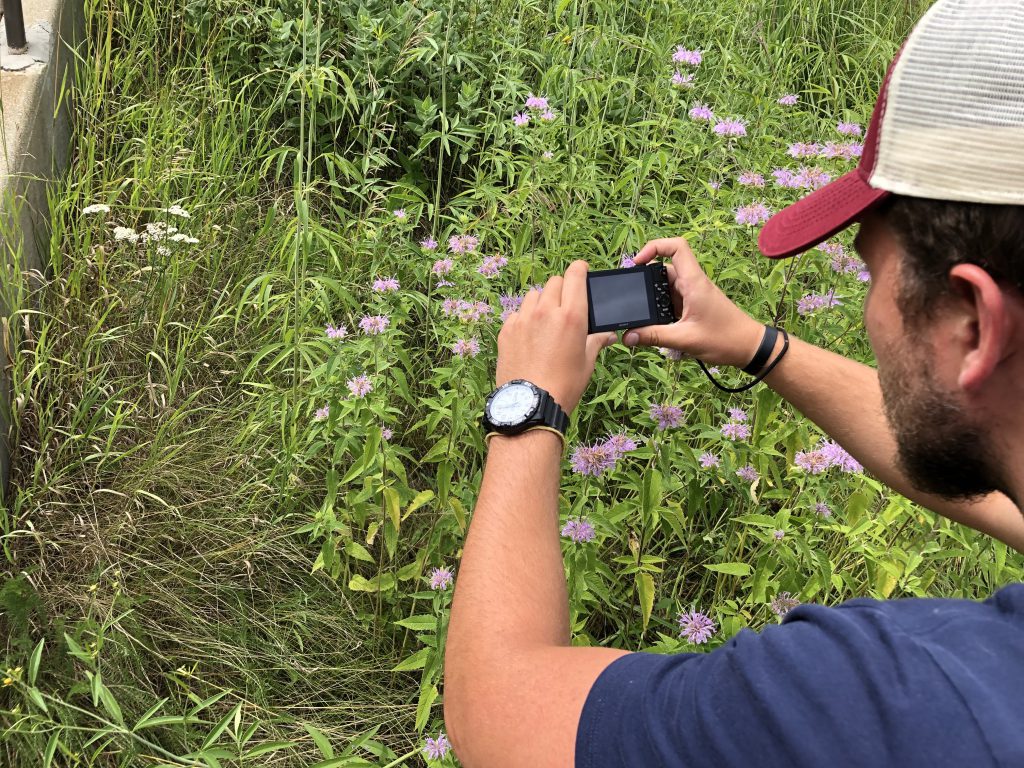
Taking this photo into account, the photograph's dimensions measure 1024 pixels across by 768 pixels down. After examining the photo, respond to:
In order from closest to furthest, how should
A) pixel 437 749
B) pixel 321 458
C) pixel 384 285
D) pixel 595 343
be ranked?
pixel 595 343 → pixel 437 749 → pixel 384 285 → pixel 321 458

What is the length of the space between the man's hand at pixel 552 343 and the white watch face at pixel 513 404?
30 mm

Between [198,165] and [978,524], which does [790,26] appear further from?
[978,524]

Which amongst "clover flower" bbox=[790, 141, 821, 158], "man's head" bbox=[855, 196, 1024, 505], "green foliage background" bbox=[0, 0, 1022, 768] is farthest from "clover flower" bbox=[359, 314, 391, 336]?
"man's head" bbox=[855, 196, 1024, 505]

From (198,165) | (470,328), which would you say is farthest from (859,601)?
(198,165)

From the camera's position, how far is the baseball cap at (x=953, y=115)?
3.15 ft

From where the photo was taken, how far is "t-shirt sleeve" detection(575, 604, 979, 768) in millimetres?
855

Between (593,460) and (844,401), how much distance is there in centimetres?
49

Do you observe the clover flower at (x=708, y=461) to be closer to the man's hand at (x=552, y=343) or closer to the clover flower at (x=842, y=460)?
the clover flower at (x=842, y=460)

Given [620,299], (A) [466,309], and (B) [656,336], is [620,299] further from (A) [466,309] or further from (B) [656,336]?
(A) [466,309]

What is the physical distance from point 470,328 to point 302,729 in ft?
3.17

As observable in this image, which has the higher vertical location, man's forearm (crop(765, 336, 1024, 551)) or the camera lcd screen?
the camera lcd screen

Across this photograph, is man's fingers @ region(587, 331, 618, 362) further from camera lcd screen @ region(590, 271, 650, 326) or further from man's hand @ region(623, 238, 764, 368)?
man's hand @ region(623, 238, 764, 368)

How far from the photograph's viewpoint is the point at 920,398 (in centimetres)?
106

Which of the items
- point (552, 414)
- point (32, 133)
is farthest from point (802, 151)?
point (32, 133)
